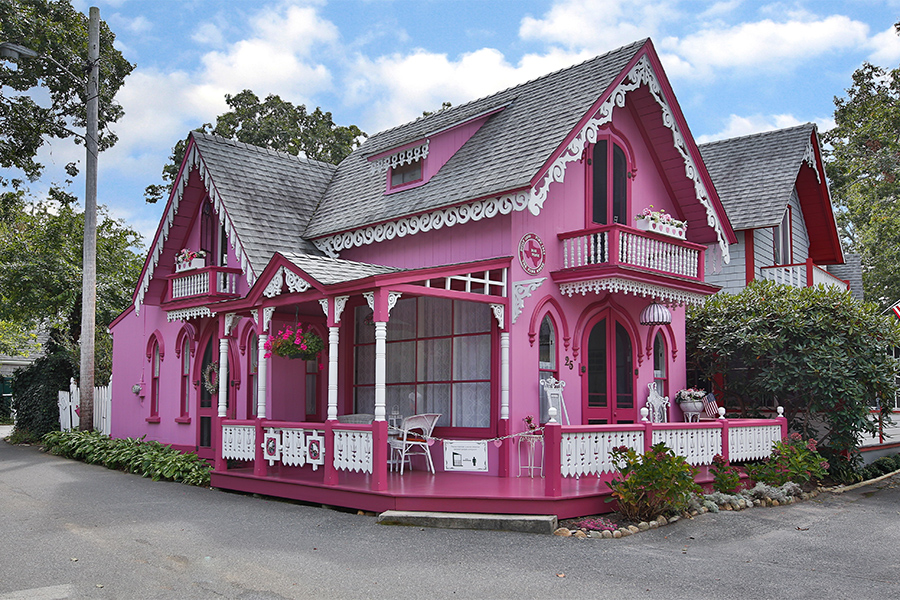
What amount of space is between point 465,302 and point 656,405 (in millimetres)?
4044

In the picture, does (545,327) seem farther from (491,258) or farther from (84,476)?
(84,476)

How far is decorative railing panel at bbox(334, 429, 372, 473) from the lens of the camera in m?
10.8

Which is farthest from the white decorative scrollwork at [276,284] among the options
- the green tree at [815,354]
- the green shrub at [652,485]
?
the green tree at [815,354]

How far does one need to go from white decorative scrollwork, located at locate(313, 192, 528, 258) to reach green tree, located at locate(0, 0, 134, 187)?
30.5 feet

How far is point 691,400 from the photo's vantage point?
1471 centimetres

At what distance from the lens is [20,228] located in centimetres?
3014

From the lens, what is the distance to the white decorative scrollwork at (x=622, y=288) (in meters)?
12.6

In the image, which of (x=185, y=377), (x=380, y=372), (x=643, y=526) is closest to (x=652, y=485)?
(x=643, y=526)

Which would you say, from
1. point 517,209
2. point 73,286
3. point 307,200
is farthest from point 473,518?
point 73,286

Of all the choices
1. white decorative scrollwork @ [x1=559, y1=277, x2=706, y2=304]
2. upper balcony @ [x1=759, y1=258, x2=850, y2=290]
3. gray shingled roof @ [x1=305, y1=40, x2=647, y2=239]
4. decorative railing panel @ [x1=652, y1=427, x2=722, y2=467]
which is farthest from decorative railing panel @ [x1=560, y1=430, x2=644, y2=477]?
upper balcony @ [x1=759, y1=258, x2=850, y2=290]

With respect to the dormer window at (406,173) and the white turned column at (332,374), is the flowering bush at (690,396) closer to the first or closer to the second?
the dormer window at (406,173)

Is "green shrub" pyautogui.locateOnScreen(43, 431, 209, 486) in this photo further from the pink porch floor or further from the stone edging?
the stone edging

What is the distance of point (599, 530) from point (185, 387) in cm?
1088

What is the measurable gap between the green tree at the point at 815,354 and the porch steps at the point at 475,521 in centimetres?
690
